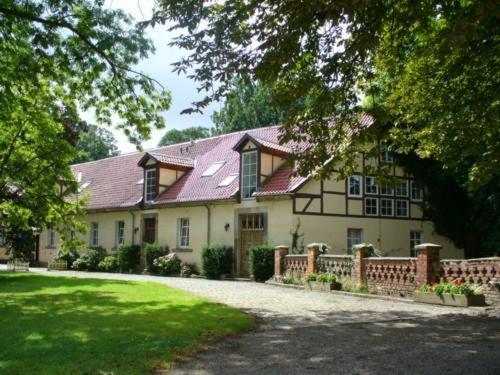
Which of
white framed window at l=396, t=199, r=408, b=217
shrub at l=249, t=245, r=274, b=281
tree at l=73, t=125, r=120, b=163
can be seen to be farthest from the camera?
tree at l=73, t=125, r=120, b=163

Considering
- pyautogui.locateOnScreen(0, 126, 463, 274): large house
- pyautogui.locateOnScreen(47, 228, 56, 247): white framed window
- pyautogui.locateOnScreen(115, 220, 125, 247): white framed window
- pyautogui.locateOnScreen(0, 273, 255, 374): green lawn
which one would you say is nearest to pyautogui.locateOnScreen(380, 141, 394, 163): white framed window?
pyautogui.locateOnScreen(0, 126, 463, 274): large house

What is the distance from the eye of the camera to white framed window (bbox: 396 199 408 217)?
82.1 ft

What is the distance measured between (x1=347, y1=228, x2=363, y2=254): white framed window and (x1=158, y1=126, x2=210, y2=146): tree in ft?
129

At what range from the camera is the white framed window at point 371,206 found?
942 inches

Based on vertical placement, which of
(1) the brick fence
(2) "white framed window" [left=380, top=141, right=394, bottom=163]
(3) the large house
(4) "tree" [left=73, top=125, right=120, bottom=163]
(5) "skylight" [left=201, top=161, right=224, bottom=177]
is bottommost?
(1) the brick fence

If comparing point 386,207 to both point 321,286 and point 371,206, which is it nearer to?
point 371,206

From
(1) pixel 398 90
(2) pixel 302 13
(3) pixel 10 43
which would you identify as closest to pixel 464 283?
(1) pixel 398 90

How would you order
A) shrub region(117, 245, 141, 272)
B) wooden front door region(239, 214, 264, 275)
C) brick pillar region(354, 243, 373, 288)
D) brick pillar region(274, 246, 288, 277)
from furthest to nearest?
shrub region(117, 245, 141, 272) → wooden front door region(239, 214, 264, 275) → brick pillar region(274, 246, 288, 277) → brick pillar region(354, 243, 373, 288)

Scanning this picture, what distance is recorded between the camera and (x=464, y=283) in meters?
13.7

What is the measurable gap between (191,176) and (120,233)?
5485 mm

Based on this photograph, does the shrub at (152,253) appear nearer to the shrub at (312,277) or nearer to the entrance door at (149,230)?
the entrance door at (149,230)

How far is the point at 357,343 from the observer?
8.40m

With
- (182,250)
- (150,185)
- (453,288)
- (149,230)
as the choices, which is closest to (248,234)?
(182,250)

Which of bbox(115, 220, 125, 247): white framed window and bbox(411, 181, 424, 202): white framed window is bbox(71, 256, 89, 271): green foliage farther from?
bbox(411, 181, 424, 202): white framed window
